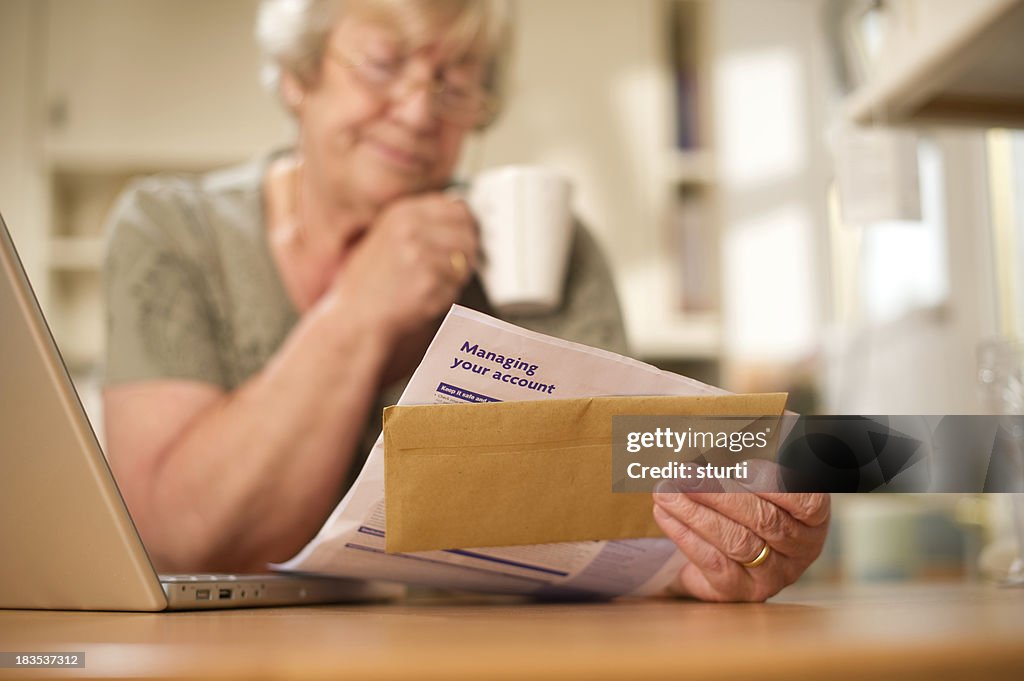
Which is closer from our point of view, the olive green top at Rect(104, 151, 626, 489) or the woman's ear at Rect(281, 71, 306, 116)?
the olive green top at Rect(104, 151, 626, 489)

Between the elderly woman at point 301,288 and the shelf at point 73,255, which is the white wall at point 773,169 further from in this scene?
the shelf at point 73,255

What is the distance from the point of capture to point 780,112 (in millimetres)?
2359

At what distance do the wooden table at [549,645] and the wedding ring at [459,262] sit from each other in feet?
2.58

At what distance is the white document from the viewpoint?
40cm

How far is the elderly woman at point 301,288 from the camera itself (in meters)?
1.12

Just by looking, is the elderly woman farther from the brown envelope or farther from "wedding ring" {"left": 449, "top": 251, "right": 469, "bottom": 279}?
the brown envelope

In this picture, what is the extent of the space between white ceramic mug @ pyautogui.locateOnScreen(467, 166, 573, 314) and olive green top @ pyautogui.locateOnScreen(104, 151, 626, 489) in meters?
0.05

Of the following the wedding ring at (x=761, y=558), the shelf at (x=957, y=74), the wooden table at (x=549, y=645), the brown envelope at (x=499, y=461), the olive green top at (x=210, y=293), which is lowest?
the wedding ring at (x=761, y=558)

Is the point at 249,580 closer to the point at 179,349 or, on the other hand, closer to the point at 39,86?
the point at 179,349

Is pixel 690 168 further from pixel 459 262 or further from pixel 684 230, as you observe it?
pixel 459 262

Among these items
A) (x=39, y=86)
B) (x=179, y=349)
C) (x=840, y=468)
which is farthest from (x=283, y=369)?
(x=39, y=86)

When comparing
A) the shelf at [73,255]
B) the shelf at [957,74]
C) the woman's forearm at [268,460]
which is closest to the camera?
the shelf at [957,74]

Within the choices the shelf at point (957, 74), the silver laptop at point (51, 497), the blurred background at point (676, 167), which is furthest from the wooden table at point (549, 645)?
the blurred background at point (676, 167)

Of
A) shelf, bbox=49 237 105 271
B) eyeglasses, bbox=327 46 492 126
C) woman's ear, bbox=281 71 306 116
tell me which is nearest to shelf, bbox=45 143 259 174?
shelf, bbox=49 237 105 271
